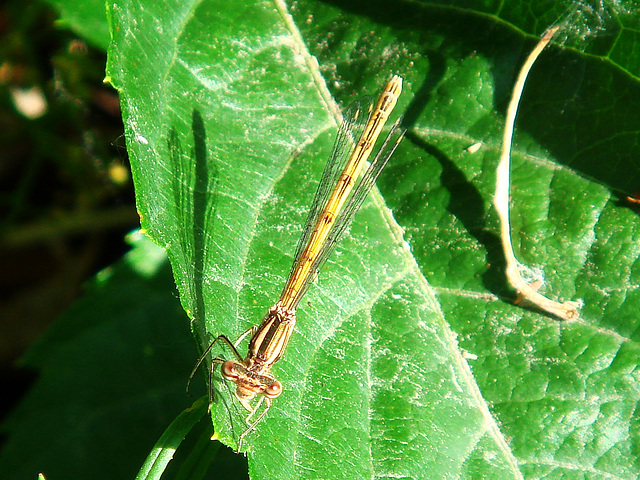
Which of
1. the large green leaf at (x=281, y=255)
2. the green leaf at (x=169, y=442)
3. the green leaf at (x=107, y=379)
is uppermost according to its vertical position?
the large green leaf at (x=281, y=255)

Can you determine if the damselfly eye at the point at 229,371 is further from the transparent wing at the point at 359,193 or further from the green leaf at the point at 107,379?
the green leaf at the point at 107,379

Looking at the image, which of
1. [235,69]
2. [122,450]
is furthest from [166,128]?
[122,450]

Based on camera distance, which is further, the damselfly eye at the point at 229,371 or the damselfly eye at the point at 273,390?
the damselfly eye at the point at 229,371

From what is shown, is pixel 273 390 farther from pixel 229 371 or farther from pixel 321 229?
pixel 321 229

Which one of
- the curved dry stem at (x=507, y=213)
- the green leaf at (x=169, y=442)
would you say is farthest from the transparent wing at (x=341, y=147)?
the green leaf at (x=169, y=442)

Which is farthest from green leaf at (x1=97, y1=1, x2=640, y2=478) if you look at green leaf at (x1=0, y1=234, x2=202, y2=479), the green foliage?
green leaf at (x1=0, y1=234, x2=202, y2=479)

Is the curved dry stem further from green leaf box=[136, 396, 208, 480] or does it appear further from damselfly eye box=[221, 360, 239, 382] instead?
green leaf box=[136, 396, 208, 480]

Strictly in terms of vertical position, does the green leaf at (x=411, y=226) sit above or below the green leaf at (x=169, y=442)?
above

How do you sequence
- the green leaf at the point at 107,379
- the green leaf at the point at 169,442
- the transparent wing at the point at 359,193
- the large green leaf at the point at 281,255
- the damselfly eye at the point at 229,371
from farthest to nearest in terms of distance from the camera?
1. the green leaf at the point at 107,379
2. the transparent wing at the point at 359,193
3. the damselfly eye at the point at 229,371
4. the green leaf at the point at 169,442
5. the large green leaf at the point at 281,255
